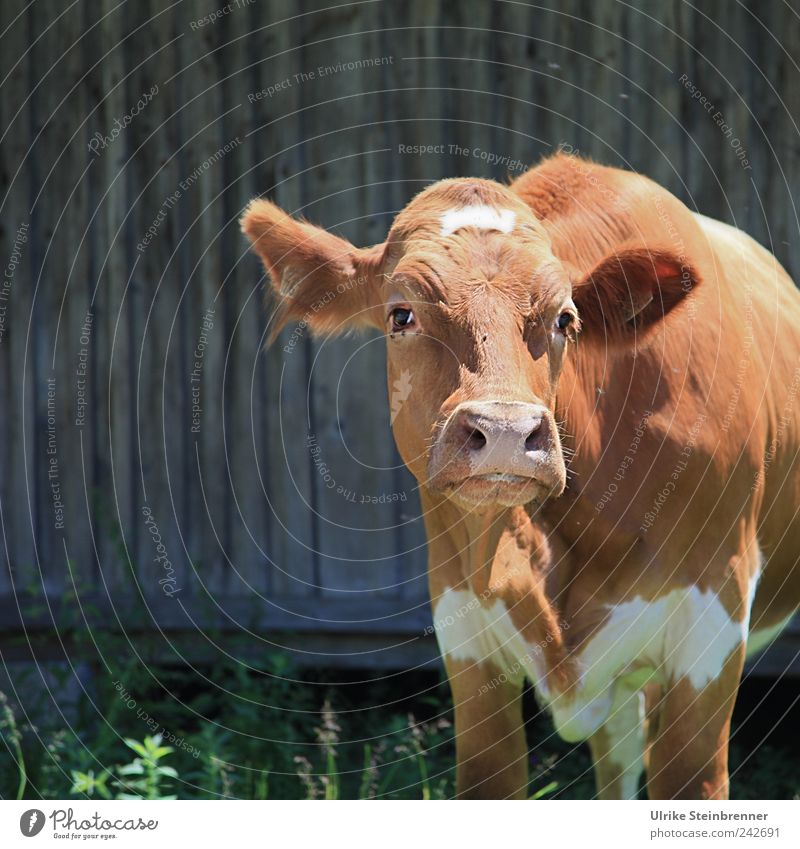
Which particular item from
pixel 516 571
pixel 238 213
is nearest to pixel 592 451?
pixel 516 571

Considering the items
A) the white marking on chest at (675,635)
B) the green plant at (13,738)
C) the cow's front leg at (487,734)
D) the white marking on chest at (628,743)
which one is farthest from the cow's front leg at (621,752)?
the green plant at (13,738)

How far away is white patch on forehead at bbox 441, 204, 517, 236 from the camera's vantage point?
137 inches

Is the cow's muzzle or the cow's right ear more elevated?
the cow's right ear

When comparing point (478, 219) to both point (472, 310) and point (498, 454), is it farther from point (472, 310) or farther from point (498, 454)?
point (498, 454)

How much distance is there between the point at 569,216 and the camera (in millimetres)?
4043

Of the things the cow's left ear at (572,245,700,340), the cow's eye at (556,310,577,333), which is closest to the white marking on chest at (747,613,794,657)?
the cow's left ear at (572,245,700,340)

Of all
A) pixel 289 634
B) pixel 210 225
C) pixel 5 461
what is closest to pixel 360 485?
pixel 289 634

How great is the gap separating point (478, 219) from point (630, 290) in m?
0.56

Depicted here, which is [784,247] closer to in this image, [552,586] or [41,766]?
[552,586]

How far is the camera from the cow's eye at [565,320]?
3.40 meters

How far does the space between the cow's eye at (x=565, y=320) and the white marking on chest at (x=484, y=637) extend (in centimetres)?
98

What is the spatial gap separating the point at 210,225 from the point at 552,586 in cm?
349

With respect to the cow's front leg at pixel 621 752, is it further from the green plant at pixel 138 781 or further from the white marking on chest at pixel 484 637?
the green plant at pixel 138 781

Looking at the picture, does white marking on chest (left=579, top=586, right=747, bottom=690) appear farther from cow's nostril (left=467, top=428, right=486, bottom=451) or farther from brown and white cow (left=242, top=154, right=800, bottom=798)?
cow's nostril (left=467, top=428, right=486, bottom=451)
